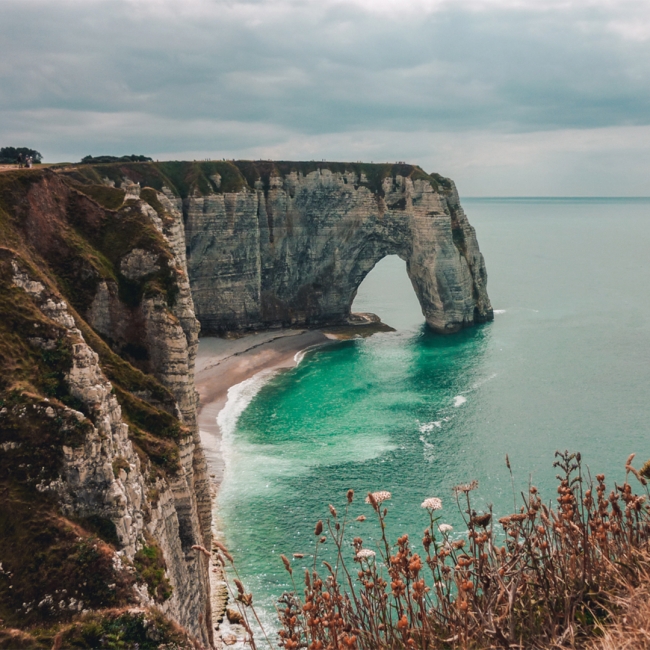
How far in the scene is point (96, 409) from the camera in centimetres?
2744

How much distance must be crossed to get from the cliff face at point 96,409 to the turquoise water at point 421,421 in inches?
551

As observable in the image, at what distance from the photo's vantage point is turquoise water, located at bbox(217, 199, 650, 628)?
52781 millimetres

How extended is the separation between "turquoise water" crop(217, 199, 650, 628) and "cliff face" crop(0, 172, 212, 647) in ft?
46.0

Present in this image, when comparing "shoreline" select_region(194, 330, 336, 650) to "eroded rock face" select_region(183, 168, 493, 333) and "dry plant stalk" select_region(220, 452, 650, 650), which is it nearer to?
"eroded rock face" select_region(183, 168, 493, 333)

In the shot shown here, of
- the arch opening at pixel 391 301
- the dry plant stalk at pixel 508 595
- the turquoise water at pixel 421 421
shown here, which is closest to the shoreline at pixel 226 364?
the turquoise water at pixel 421 421

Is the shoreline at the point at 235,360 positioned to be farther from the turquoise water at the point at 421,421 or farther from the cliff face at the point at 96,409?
the cliff face at the point at 96,409

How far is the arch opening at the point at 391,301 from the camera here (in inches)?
5030

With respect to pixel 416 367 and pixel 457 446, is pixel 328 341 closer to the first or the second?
pixel 416 367

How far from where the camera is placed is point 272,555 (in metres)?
46.5

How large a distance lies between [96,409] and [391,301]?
126 meters

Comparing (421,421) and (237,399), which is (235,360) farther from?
(421,421)

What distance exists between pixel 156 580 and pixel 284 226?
93093 millimetres

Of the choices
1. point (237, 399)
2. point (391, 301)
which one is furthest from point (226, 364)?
point (391, 301)

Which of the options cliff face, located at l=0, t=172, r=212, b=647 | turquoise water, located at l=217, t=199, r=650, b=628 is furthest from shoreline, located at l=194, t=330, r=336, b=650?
cliff face, located at l=0, t=172, r=212, b=647
